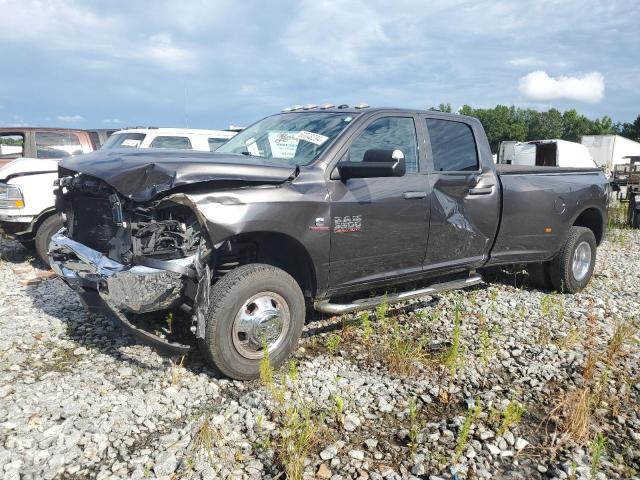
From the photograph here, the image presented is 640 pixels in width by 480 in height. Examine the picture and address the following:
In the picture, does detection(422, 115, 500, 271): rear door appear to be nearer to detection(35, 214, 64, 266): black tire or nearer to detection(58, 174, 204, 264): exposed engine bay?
detection(58, 174, 204, 264): exposed engine bay

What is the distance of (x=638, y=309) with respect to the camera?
5.54 meters

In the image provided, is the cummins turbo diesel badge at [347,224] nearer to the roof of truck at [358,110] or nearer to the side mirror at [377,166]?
the side mirror at [377,166]

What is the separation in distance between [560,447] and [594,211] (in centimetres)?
418

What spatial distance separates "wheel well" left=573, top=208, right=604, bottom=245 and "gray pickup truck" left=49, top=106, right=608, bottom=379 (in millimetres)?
1348

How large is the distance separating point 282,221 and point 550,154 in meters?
17.5

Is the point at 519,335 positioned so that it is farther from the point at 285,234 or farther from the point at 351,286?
the point at 285,234

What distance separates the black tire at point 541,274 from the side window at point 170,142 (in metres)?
5.77

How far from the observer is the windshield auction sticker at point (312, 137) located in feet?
13.1

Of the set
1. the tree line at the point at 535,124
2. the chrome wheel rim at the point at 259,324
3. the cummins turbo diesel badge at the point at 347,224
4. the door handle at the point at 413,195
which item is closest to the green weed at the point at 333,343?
the chrome wheel rim at the point at 259,324

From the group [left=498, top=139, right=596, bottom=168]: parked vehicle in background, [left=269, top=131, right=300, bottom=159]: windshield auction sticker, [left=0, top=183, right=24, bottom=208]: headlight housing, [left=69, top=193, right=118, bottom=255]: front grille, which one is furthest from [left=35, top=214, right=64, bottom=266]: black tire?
[left=498, top=139, right=596, bottom=168]: parked vehicle in background

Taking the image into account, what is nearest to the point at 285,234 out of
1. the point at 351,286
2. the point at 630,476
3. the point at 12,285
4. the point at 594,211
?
the point at 351,286

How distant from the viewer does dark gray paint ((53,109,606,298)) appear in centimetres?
320

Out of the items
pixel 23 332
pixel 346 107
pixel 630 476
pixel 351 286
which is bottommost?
pixel 630 476

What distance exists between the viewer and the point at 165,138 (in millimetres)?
8406
